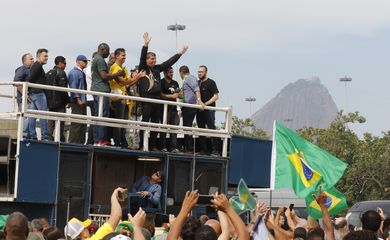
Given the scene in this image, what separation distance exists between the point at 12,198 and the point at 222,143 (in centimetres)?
461

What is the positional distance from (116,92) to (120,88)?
0.11 metres

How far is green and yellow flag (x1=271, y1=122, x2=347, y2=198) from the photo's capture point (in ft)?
55.2

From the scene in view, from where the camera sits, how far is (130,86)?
769 inches

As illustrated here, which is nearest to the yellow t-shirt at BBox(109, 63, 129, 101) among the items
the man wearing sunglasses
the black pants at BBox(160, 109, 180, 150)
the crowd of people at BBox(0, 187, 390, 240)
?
the black pants at BBox(160, 109, 180, 150)

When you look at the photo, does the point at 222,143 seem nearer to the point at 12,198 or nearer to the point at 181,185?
the point at 181,185

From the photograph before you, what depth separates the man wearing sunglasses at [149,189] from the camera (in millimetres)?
19125

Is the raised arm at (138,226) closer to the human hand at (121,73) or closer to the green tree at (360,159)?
the human hand at (121,73)

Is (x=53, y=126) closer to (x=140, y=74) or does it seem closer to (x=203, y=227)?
(x=140, y=74)

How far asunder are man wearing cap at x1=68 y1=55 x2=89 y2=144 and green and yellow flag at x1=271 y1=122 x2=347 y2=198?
10.6 ft

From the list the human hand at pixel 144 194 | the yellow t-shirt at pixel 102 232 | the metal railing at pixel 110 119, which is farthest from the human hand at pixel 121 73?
the yellow t-shirt at pixel 102 232

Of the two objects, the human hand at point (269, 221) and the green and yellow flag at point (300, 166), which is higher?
the green and yellow flag at point (300, 166)

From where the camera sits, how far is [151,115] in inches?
781

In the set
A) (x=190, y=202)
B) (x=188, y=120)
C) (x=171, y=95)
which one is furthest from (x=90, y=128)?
(x=190, y=202)

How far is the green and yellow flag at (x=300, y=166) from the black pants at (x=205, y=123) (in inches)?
125
